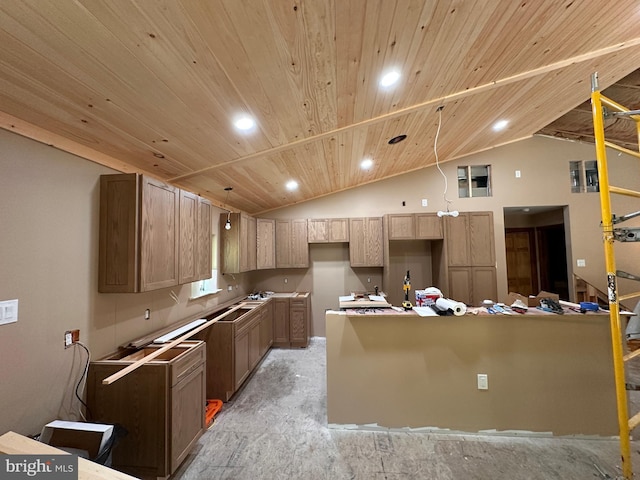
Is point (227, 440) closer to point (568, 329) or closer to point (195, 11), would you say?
point (195, 11)

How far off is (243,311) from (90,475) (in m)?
2.89

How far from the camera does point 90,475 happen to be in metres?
0.98

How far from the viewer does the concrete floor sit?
194 centimetres

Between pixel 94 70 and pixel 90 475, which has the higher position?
pixel 94 70

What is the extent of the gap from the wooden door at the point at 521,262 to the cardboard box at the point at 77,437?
700 cm

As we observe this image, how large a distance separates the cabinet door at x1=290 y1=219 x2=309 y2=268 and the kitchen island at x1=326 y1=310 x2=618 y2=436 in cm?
243

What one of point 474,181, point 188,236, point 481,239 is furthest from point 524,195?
point 188,236

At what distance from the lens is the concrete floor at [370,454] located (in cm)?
194

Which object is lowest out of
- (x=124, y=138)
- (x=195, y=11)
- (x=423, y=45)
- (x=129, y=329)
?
(x=129, y=329)

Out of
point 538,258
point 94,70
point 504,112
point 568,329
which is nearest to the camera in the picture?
point 94,70

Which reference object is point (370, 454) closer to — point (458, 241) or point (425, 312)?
point (425, 312)

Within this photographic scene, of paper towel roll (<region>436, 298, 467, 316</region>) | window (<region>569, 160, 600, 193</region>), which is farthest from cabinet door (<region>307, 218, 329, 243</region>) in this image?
window (<region>569, 160, 600, 193</region>)

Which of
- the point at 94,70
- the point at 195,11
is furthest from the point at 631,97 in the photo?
the point at 94,70

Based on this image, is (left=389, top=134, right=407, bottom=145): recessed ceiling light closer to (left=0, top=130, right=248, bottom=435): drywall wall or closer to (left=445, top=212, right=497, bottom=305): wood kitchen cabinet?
(left=445, top=212, right=497, bottom=305): wood kitchen cabinet
